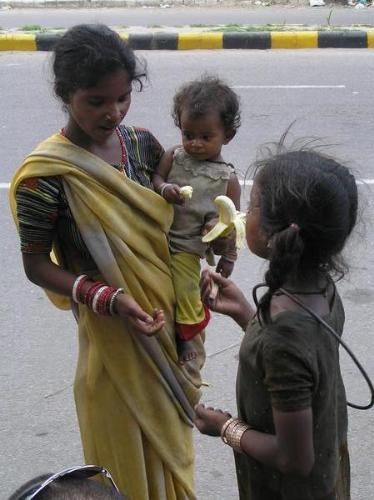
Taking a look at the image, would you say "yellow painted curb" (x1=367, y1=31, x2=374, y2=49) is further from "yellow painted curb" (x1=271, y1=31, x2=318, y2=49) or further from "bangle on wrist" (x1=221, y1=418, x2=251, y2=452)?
"bangle on wrist" (x1=221, y1=418, x2=251, y2=452)

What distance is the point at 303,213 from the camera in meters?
1.61

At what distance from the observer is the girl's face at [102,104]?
1.97 meters

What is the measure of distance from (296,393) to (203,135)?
92cm

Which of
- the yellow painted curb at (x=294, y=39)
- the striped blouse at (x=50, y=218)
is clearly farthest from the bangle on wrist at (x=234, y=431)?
the yellow painted curb at (x=294, y=39)

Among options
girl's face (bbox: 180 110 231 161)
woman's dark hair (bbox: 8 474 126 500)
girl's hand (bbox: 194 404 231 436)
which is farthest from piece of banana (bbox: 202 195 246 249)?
woman's dark hair (bbox: 8 474 126 500)

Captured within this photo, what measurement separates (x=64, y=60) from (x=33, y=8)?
42.3 ft

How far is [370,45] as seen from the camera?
10680 millimetres

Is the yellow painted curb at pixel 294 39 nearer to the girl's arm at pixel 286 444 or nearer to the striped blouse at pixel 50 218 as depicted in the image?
the striped blouse at pixel 50 218

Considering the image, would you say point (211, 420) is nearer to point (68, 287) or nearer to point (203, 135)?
point (68, 287)

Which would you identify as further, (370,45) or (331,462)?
(370,45)

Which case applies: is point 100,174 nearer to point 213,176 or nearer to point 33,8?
point 213,176

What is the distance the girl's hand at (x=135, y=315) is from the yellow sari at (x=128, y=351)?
0.26ft

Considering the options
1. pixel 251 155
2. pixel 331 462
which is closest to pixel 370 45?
pixel 251 155

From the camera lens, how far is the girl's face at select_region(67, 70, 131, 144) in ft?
6.47
